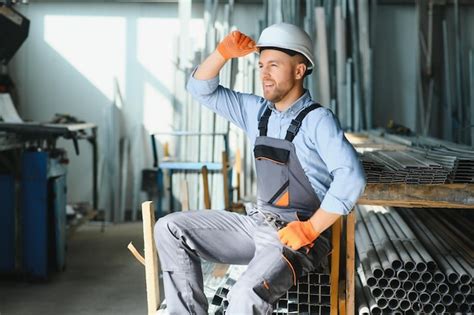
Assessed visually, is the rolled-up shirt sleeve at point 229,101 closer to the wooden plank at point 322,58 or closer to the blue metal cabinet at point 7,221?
the blue metal cabinet at point 7,221

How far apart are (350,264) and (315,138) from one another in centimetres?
66

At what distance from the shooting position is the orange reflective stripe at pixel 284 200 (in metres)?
3.00

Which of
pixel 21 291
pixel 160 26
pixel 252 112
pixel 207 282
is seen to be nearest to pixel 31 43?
pixel 160 26

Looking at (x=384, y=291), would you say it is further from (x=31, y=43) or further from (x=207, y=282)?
(x=31, y=43)

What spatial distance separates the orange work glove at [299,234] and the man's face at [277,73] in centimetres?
57

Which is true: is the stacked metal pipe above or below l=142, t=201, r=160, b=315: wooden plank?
below

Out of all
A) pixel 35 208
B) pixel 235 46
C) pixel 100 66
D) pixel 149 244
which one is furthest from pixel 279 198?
pixel 100 66

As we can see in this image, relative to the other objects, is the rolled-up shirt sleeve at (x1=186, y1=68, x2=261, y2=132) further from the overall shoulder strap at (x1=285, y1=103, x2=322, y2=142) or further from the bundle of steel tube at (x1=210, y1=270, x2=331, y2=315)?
the bundle of steel tube at (x1=210, y1=270, x2=331, y2=315)

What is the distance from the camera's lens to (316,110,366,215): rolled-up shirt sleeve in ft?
8.98

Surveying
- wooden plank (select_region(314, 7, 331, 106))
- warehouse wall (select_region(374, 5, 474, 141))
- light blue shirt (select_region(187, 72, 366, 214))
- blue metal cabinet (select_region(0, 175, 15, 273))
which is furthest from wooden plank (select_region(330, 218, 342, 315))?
warehouse wall (select_region(374, 5, 474, 141))

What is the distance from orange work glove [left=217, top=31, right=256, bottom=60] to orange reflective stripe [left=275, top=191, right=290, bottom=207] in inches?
25.2

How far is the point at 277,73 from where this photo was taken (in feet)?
9.96

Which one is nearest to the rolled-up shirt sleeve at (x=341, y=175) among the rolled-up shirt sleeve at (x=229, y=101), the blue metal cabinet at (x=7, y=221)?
the rolled-up shirt sleeve at (x=229, y=101)

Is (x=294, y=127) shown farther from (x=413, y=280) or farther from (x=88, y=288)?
(x=88, y=288)
